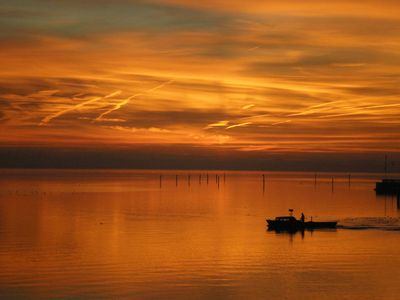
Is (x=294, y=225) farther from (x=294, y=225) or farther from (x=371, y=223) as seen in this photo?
(x=371, y=223)

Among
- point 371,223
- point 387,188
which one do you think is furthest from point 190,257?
point 387,188

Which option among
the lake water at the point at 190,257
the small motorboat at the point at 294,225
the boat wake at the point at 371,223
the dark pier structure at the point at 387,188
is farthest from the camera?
the dark pier structure at the point at 387,188

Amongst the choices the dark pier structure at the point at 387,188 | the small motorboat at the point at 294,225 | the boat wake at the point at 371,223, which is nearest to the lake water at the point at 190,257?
the boat wake at the point at 371,223

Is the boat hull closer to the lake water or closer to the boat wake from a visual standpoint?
the lake water

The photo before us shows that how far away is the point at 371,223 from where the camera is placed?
286ft

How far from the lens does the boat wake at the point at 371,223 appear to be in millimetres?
82125

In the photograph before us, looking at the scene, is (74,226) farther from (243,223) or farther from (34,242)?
(243,223)

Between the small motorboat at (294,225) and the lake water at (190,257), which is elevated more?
the small motorboat at (294,225)

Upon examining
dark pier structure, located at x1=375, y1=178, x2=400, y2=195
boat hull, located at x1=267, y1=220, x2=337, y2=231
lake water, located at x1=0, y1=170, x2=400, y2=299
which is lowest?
lake water, located at x1=0, y1=170, x2=400, y2=299

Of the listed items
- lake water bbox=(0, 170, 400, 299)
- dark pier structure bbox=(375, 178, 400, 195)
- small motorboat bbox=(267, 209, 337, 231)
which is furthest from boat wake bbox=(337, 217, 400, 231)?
dark pier structure bbox=(375, 178, 400, 195)

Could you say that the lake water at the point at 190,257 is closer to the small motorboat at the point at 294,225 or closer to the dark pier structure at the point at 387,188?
the small motorboat at the point at 294,225

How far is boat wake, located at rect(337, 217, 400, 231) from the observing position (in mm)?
82125

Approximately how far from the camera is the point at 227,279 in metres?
45.3

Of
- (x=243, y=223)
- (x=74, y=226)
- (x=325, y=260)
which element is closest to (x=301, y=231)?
(x=243, y=223)
